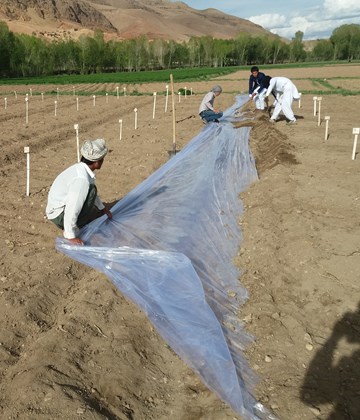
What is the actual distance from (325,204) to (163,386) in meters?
3.46

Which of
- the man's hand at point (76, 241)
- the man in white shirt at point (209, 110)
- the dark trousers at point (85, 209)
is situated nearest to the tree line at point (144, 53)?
the man in white shirt at point (209, 110)

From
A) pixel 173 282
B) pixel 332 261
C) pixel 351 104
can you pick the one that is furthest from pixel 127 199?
pixel 351 104

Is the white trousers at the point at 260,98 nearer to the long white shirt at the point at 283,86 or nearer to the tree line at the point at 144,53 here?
the long white shirt at the point at 283,86

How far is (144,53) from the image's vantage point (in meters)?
68.3

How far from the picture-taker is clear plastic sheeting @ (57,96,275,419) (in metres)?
2.55

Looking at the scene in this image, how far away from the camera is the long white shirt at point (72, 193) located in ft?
11.6

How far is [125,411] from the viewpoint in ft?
7.40

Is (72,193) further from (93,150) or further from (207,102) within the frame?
(207,102)

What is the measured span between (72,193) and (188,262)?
1172 millimetres

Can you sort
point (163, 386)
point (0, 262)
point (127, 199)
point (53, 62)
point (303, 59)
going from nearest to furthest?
1. point (163, 386)
2. point (0, 262)
3. point (127, 199)
4. point (53, 62)
5. point (303, 59)

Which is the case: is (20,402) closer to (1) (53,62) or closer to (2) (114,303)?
(2) (114,303)

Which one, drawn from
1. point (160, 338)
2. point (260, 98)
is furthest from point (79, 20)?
point (160, 338)

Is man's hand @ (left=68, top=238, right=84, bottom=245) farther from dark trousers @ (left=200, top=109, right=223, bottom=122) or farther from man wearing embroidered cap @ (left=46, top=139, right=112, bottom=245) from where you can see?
dark trousers @ (left=200, top=109, right=223, bottom=122)

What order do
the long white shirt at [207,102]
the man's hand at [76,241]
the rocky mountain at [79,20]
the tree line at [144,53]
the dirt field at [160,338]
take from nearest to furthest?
1. the dirt field at [160,338]
2. the man's hand at [76,241]
3. the long white shirt at [207,102]
4. the tree line at [144,53]
5. the rocky mountain at [79,20]
